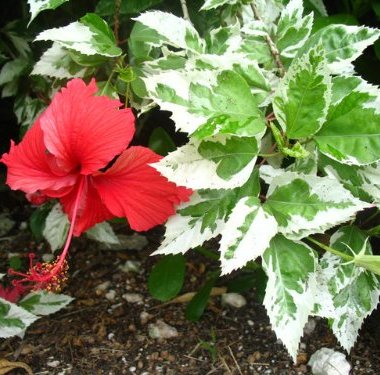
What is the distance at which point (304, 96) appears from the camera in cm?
74

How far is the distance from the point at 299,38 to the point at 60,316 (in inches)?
28.5

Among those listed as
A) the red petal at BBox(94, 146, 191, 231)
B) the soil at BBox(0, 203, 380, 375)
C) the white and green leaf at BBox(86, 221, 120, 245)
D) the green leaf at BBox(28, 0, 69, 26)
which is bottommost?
the soil at BBox(0, 203, 380, 375)

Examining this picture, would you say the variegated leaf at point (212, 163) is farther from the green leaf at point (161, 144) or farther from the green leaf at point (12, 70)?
the green leaf at point (12, 70)

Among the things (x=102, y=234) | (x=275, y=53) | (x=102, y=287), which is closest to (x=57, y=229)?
(x=102, y=234)

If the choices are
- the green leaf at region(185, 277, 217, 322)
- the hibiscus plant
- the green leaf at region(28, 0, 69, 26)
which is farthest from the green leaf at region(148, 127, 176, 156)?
the green leaf at region(28, 0, 69, 26)

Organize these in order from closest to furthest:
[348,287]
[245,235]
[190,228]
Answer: [245,235], [190,228], [348,287]

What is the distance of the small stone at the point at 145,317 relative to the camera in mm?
1253

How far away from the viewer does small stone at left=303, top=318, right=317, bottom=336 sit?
47.7 inches

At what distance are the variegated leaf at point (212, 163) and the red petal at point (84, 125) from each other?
92mm

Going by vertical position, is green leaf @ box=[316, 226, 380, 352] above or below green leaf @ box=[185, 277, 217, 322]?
above

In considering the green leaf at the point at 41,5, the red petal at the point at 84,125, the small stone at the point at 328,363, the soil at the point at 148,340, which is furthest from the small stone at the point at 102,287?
the green leaf at the point at 41,5

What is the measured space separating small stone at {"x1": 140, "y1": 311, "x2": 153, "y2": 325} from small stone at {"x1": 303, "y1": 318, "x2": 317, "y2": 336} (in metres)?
0.30

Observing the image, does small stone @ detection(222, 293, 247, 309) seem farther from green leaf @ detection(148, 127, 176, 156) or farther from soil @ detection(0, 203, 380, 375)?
green leaf @ detection(148, 127, 176, 156)

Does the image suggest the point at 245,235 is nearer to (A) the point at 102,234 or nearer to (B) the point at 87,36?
(B) the point at 87,36
